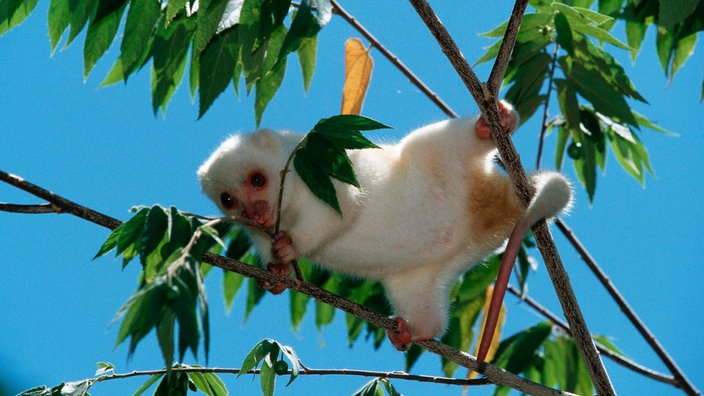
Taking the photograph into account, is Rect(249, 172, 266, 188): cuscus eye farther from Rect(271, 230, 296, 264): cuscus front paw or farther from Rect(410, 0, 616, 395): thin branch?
Rect(410, 0, 616, 395): thin branch

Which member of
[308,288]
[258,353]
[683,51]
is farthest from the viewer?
[683,51]

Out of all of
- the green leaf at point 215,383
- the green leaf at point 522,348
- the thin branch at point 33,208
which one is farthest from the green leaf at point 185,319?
the green leaf at point 522,348

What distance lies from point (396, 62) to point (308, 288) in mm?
1610

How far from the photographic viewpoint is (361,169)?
3.28m

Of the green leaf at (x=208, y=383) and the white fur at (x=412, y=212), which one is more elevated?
the white fur at (x=412, y=212)

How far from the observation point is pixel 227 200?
3531 mm

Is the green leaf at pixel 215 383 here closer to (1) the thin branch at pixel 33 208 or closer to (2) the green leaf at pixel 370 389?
(2) the green leaf at pixel 370 389

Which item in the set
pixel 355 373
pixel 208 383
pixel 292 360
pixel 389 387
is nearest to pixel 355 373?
pixel 355 373

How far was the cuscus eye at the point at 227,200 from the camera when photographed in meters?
3.52

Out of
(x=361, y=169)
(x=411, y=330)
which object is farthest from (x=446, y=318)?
(x=361, y=169)

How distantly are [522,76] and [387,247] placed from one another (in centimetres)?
106

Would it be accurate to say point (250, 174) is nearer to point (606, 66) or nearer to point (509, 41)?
point (509, 41)

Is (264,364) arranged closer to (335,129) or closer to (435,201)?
(335,129)

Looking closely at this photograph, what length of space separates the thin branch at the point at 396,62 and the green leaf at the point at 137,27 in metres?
1.16
